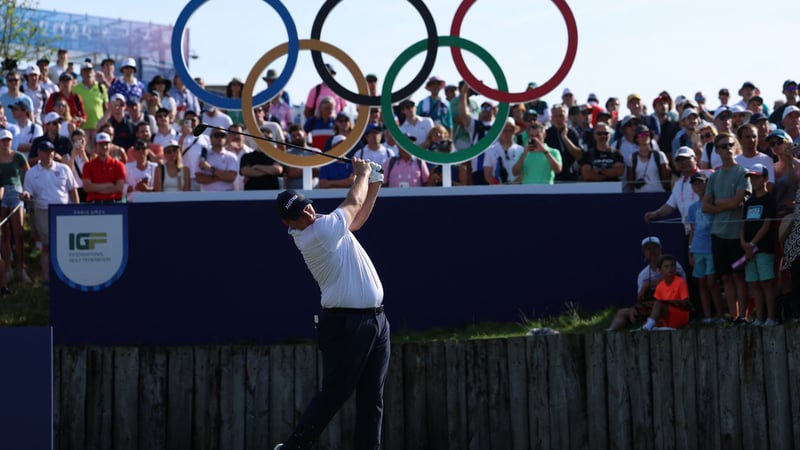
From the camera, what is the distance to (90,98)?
18.0m

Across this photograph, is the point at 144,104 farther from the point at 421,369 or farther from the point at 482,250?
the point at 421,369

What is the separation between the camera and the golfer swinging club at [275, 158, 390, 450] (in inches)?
323

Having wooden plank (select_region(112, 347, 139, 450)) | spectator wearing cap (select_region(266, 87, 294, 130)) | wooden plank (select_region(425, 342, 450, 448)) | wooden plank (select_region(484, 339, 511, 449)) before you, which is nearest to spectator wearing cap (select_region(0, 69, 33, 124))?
spectator wearing cap (select_region(266, 87, 294, 130))

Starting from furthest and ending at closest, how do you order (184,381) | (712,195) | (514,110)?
(514,110) < (712,195) < (184,381)

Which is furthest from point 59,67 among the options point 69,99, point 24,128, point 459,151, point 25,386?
point 25,386

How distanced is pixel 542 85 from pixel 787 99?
430 cm

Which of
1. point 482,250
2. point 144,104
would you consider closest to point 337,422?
point 482,250

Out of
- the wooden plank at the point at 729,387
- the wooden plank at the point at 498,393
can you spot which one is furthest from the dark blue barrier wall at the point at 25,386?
the wooden plank at the point at 729,387

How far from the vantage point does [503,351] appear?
34.0 feet

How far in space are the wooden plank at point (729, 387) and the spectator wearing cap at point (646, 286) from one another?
223 centimetres

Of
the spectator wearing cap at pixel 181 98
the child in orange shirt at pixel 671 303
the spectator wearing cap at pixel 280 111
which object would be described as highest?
the spectator wearing cap at pixel 181 98

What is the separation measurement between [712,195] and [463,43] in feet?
11.7

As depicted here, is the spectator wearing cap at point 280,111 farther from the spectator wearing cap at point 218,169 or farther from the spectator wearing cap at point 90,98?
the spectator wearing cap at point 218,169

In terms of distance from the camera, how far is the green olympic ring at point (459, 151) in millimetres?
13492
